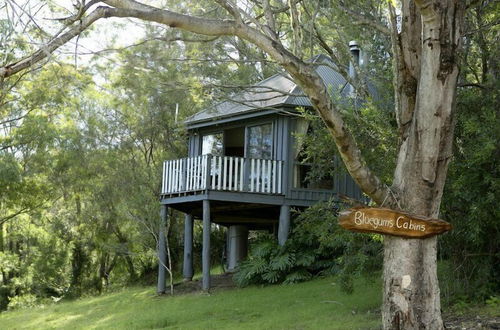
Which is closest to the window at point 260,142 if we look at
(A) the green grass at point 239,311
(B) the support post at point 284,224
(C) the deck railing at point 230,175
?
(C) the deck railing at point 230,175

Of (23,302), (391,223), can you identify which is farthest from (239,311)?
(23,302)

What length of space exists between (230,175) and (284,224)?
202cm

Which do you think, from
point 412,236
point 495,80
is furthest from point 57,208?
point 412,236

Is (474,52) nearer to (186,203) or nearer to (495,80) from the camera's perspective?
(495,80)

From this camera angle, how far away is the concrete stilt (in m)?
21.9

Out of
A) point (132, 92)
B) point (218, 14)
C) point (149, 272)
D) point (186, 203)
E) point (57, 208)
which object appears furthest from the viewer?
point (57, 208)

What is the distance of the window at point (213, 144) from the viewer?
68.2 ft

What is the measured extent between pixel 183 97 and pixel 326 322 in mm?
11564

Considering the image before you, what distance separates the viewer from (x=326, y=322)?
1130 cm

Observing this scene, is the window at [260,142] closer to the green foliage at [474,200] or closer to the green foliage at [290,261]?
the green foliage at [290,261]

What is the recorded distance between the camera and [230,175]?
17984 millimetres

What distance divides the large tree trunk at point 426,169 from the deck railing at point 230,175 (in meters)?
11.0

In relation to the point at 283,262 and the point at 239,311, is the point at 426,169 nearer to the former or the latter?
the point at 239,311

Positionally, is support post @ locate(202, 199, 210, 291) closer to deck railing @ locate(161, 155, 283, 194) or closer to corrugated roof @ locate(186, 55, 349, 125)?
deck railing @ locate(161, 155, 283, 194)
